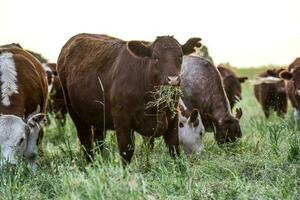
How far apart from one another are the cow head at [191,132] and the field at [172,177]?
1.25ft

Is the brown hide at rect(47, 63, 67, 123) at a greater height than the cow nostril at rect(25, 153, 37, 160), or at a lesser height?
lesser

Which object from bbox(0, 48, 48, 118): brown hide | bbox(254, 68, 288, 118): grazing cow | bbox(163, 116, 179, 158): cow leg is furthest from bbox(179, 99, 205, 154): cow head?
bbox(254, 68, 288, 118): grazing cow

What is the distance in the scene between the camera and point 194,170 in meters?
7.61

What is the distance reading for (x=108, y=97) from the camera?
28.8 ft

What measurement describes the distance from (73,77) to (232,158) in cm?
259

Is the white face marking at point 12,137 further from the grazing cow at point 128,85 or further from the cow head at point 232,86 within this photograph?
the cow head at point 232,86

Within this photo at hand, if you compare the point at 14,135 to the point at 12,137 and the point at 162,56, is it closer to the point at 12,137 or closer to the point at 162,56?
the point at 12,137

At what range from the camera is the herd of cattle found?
8.05m

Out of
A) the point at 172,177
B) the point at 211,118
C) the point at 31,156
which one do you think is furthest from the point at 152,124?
the point at 211,118

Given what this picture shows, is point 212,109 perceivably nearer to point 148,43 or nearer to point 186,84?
point 186,84

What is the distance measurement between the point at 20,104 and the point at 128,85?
4.45ft

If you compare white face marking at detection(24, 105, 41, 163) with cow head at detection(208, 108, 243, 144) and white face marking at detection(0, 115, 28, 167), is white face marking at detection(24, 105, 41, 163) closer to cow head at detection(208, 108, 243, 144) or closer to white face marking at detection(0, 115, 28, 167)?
white face marking at detection(0, 115, 28, 167)

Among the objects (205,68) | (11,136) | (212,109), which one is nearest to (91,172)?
(11,136)

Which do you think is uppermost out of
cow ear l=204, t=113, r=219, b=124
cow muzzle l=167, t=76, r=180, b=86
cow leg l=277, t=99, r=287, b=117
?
cow muzzle l=167, t=76, r=180, b=86
